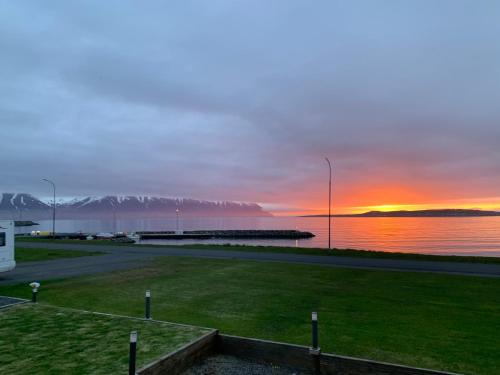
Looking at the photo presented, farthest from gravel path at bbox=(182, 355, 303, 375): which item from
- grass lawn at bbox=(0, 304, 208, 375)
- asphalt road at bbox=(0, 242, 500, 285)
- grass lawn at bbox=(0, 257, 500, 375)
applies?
asphalt road at bbox=(0, 242, 500, 285)

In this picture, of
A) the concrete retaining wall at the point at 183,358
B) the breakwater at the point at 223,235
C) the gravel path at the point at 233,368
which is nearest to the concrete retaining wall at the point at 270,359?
the concrete retaining wall at the point at 183,358

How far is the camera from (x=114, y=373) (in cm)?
642

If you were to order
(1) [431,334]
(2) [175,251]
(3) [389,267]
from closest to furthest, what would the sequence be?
(1) [431,334]
(3) [389,267]
(2) [175,251]

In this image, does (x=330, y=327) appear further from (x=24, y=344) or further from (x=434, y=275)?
(x=434, y=275)

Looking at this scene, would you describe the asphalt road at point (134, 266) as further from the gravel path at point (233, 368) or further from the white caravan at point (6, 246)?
the gravel path at point (233, 368)

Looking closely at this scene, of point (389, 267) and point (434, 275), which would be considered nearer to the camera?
point (434, 275)

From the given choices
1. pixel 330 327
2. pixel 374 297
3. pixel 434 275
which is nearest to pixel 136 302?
pixel 330 327

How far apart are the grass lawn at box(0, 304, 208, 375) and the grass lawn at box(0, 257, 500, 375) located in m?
1.32

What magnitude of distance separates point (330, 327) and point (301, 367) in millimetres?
2527

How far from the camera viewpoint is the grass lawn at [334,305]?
26.4 feet

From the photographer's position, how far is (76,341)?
8.09 m

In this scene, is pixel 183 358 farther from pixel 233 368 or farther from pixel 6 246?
pixel 6 246

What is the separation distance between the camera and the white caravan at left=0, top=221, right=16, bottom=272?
17719mm

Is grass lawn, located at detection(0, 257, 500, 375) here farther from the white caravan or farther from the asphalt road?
the white caravan
